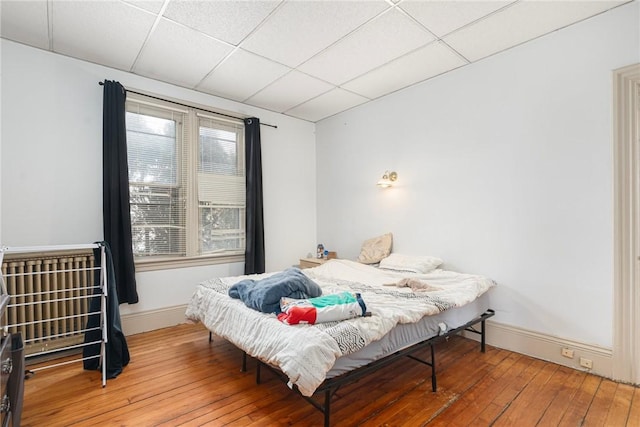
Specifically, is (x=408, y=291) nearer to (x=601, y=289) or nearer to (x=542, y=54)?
(x=601, y=289)

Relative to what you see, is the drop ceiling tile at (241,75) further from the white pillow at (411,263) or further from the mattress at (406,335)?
the mattress at (406,335)

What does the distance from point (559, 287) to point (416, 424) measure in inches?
66.6

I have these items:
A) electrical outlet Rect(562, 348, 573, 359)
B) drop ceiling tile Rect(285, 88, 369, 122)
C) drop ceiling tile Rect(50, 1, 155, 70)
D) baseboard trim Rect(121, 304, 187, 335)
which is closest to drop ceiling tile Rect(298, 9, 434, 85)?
drop ceiling tile Rect(285, 88, 369, 122)

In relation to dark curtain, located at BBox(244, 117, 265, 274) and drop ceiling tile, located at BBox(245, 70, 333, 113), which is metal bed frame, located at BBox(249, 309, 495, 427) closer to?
dark curtain, located at BBox(244, 117, 265, 274)

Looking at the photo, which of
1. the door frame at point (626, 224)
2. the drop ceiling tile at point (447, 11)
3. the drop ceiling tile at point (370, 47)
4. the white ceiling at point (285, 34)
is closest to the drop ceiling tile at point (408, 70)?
the white ceiling at point (285, 34)

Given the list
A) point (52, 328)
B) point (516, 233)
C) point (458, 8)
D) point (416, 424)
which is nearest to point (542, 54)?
point (458, 8)

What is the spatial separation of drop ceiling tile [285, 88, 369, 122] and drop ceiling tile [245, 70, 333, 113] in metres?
0.12

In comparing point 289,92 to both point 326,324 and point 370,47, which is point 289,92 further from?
point 326,324

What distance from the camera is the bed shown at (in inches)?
62.6

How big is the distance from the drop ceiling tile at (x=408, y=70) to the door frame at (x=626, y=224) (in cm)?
131

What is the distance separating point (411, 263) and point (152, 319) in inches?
112

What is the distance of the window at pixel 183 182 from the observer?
3.34 meters

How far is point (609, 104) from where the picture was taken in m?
2.31

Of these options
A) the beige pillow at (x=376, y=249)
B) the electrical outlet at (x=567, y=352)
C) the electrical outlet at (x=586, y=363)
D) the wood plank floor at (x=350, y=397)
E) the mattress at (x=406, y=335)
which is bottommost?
the wood plank floor at (x=350, y=397)
